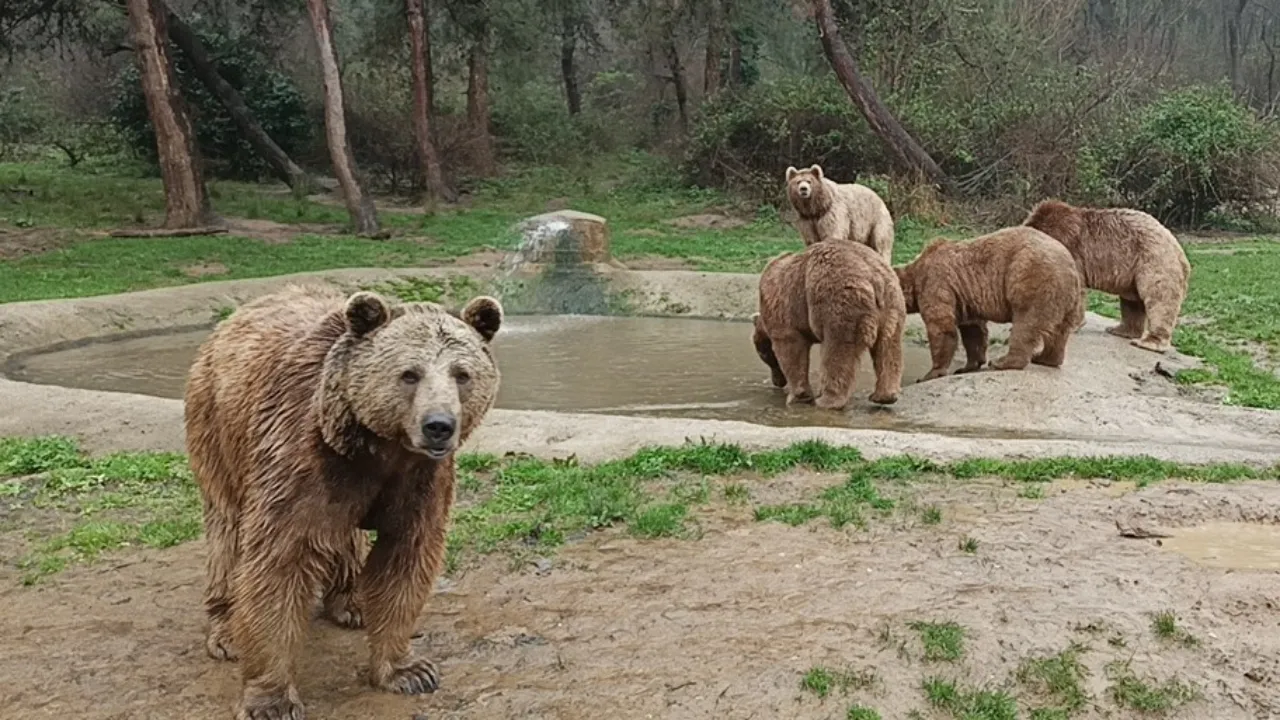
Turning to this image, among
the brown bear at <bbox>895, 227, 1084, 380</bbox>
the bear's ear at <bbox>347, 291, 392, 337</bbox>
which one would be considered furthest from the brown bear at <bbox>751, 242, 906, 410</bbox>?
the bear's ear at <bbox>347, 291, 392, 337</bbox>

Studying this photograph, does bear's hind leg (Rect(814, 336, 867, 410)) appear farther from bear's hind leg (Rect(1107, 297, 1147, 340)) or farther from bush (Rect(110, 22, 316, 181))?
bush (Rect(110, 22, 316, 181))

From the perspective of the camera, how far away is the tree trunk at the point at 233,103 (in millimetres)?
28203

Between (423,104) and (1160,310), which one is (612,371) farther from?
(423,104)

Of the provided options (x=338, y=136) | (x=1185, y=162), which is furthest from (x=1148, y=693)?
(x=1185, y=162)

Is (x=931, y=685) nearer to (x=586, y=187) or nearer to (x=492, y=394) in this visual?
(x=492, y=394)

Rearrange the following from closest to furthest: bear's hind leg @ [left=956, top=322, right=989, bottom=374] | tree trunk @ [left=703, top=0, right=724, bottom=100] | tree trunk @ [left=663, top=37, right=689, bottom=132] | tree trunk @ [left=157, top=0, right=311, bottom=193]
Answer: bear's hind leg @ [left=956, top=322, right=989, bottom=374] → tree trunk @ [left=157, top=0, right=311, bottom=193] → tree trunk @ [left=703, top=0, right=724, bottom=100] → tree trunk @ [left=663, top=37, right=689, bottom=132]

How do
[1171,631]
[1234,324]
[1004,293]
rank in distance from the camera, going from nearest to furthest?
1. [1171,631]
2. [1004,293]
3. [1234,324]

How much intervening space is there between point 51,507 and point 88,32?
23262 mm

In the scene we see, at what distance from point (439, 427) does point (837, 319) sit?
20.5ft

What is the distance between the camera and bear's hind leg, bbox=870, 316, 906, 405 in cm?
950

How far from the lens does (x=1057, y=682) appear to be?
434 centimetres

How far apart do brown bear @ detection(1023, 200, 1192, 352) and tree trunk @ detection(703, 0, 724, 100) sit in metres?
20.6

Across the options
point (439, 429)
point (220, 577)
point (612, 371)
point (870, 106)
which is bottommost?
point (612, 371)

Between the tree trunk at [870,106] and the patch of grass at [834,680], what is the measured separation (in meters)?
21.8
